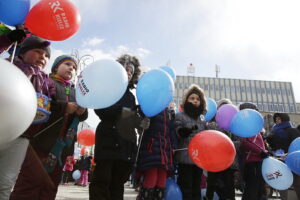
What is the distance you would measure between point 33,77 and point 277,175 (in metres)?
3.23

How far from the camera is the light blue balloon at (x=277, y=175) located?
3376mm

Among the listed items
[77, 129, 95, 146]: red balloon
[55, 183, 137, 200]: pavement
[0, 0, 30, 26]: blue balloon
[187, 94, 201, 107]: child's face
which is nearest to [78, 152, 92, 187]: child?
[55, 183, 137, 200]: pavement

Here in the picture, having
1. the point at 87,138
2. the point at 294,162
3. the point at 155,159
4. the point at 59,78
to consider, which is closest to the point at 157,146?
the point at 155,159

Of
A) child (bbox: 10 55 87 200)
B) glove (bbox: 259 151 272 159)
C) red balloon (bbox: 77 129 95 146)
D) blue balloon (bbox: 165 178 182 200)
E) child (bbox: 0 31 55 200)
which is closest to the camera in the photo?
child (bbox: 0 31 55 200)

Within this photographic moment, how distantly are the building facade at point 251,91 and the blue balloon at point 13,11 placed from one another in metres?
45.5

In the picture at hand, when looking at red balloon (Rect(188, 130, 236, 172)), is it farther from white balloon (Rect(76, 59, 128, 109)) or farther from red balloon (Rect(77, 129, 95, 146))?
red balloon (Rect(77, 129, 95, 146))

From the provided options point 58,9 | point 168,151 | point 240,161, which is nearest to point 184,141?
point 168,151

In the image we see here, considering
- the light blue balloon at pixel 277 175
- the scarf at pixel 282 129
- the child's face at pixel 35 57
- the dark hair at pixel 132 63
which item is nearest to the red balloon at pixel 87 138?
the dark hair at pixel 132 63

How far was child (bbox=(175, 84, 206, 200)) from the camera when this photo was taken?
2.96 metres

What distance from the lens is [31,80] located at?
201cm

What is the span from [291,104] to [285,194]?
5085 centimetres

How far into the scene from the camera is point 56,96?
7.66ft

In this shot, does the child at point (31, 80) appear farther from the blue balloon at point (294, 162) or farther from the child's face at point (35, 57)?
the blue balloon at point (294, 162)

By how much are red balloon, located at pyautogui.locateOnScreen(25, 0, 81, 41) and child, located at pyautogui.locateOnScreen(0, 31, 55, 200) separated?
0.28ft
